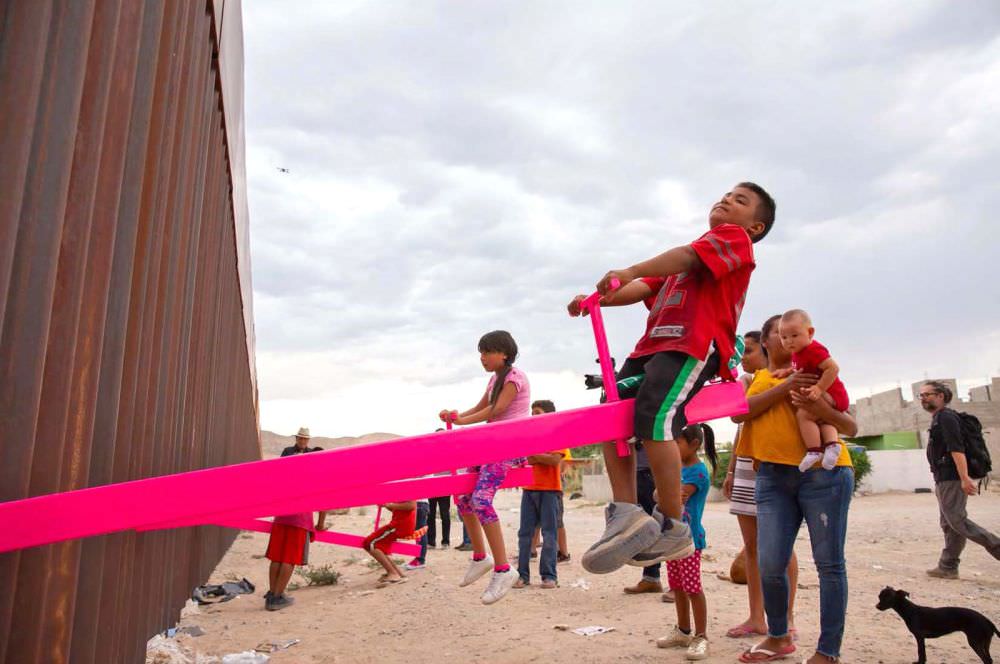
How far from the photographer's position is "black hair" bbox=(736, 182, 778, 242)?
10.7 feet

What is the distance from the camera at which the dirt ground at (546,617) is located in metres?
4.51

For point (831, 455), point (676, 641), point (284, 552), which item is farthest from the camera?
point (284, 552)

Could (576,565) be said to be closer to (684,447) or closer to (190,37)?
(684,447)

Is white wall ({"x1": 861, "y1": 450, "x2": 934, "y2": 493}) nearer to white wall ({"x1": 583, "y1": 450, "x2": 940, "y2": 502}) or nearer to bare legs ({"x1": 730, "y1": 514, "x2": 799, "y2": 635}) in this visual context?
white wall ({"x1": 583, "y1": 450, "x2": 940, "y2": 502})

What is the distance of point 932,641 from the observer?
4430 mm

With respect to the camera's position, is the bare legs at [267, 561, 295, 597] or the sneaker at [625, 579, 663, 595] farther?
the bare legs at [267, 561, 295, 597]

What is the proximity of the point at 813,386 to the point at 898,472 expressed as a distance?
81.7 feet

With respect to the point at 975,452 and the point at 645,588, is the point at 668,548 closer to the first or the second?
the point at 645,588

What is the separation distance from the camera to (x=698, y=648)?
4.18 m

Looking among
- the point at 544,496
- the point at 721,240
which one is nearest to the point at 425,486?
the point at 721,240

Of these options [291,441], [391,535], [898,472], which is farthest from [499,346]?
[291,441]

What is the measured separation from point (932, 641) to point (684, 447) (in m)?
1.96

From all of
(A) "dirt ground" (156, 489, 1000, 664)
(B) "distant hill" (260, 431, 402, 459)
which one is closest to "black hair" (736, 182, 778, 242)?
(A) "dirt ground" (156, 489, 1000, 664)

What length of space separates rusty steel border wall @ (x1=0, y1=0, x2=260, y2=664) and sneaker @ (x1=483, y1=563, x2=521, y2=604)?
1997 millimetres
